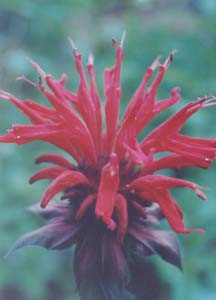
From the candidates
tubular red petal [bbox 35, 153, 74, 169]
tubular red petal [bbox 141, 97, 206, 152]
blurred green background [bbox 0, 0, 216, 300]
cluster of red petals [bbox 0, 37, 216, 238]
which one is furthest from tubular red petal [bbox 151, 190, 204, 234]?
blurred green background [bbox 0, 0, 216, 300]

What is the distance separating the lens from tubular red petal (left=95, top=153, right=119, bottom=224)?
3.85 feet

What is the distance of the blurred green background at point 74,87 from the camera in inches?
77.4

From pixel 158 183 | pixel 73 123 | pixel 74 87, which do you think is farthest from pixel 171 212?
pixel 74 87

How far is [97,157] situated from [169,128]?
6.4 inches

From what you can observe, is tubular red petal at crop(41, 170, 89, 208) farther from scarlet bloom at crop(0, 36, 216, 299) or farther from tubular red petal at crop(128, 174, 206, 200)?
tubular red petal at crop(128, 174, 206, 200)

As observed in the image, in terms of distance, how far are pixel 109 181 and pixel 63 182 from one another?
0.09 meters

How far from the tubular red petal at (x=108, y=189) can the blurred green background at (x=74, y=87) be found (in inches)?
22.9

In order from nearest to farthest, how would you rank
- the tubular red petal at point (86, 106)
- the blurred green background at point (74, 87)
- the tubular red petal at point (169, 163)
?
the tubular red petal at point (169, 163) < the tubular red petal at point (86, 106) < the blurred green background at point (74, 87)

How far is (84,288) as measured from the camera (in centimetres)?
120

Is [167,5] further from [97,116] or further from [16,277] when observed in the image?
[97,116]

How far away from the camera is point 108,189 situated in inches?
47.4

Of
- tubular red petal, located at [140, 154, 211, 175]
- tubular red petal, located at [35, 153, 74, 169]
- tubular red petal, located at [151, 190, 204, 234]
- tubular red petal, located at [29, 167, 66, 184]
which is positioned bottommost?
tubular red petal, located at [151, 190, 204, 234]

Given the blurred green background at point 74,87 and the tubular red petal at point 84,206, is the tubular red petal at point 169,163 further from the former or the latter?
the blurred green background at point 74,87

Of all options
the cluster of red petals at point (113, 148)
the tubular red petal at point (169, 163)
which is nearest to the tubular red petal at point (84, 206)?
the cluster of red petals at point (113, 148)
